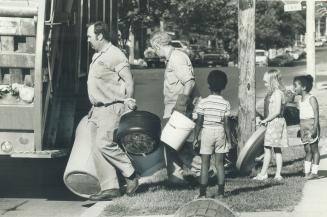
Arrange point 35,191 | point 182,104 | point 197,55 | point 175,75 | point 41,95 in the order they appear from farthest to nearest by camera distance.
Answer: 1. point 197,55
2. point 35,191
3. point 175,75
4. point 182,104
5. point 41,95

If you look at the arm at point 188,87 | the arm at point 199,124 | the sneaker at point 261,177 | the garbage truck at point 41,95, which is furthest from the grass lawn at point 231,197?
the arm at point 188,87

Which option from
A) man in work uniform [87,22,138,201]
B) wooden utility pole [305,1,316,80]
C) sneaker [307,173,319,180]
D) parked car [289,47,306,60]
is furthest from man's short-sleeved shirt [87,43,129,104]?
parked car [289,47,306,60]

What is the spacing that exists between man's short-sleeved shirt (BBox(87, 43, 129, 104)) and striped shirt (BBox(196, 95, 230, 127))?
2.88 ft

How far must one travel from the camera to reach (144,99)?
22.2m

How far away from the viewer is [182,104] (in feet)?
25.7

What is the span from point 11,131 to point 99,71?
3.70 feet

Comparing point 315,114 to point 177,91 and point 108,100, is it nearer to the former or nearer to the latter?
point 177,91

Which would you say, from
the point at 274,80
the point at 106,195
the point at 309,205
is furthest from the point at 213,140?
the point at 274,80

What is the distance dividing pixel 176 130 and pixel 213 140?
1.63 feet

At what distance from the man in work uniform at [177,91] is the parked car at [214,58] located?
1725 inches

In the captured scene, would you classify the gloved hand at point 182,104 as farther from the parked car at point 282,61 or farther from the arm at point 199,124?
the parked car at point 282,61

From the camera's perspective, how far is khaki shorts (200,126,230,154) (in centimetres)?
738

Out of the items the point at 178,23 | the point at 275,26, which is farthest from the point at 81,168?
the point at 275,26

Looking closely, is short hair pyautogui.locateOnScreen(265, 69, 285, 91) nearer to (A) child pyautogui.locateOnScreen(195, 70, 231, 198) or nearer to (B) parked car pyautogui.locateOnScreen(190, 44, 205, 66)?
(A) child pyautogui.locateOnScreen(195, 70, 231, 198)
